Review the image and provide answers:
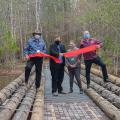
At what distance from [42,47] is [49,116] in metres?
3.91

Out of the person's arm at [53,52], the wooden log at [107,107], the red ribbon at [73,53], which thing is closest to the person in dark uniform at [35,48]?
the red ribbon at [73,53]

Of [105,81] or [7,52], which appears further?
Result: [7,52]

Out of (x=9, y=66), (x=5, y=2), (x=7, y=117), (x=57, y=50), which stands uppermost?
(x=5, y=2)

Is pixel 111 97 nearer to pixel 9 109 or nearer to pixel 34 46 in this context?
pixel 34 46

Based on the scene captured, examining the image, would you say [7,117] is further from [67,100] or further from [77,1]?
[77,1]

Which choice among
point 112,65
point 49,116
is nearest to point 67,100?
point 49,116

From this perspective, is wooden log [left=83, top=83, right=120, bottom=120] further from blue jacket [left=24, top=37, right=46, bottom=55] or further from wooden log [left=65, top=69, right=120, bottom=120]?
blue jacket [left=24, top=37, right=46, bottom=55]

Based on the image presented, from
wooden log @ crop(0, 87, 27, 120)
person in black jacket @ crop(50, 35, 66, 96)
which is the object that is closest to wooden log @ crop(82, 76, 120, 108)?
person in black jacket @ crop(50, 35, 66, 96)

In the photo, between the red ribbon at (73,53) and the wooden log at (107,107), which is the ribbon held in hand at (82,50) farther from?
the wooden log at (107,107)

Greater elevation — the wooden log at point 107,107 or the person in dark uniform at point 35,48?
the person in dark uniform at point 35,48

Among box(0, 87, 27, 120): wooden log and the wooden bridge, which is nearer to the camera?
box(0, 87, 27, 120): wooden log

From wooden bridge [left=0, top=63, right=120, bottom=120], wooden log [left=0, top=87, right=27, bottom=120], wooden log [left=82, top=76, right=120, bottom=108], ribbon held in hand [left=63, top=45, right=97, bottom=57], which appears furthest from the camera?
ribbon held in hand [left=63, top=45, right=97, bottom=57]

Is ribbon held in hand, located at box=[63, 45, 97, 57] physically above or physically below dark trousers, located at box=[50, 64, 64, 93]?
above

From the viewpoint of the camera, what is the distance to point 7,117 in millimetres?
8234
